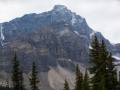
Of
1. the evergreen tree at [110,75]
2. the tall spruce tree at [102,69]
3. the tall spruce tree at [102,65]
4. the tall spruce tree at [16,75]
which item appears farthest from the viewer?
the tall spruce tree at [16,75]

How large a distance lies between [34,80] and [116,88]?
700 inches

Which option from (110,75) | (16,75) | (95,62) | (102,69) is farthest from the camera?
(16,75)

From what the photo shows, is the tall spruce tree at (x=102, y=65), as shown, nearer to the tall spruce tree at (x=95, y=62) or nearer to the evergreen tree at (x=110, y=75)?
the evergreen tree at (x=110, y=75)

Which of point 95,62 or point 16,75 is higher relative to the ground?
point 95,62

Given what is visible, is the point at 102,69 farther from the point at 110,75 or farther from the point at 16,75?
the point at 16,75

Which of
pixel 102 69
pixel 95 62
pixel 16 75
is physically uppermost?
pixel 95 62

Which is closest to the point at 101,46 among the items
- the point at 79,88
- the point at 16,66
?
the point at 16,66

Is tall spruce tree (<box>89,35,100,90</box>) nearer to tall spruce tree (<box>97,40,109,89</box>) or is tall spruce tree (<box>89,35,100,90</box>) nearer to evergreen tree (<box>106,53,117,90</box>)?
tall spruce tree (<box>97,40,109,89</box>)

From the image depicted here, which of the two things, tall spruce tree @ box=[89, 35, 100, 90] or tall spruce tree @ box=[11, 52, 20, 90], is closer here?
tall spruce tree @ box=[89, 35, 100, 90]

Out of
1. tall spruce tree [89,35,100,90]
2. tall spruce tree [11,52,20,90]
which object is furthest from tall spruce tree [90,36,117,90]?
tall spruce tree [11,52,20,90]

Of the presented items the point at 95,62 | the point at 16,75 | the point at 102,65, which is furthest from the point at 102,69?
the point at 16,75

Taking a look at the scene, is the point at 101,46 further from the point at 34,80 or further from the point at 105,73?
the point at 34,80

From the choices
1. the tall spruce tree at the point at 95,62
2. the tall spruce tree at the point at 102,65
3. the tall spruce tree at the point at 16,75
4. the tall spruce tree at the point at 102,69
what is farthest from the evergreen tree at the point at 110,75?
the tall spruce tree at the point at 16,75

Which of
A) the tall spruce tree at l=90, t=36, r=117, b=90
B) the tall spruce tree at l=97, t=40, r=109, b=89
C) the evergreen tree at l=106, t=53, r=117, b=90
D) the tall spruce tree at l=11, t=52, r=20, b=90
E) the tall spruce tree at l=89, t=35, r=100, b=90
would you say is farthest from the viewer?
the tall spruce tree at l=11, t=52, r=20, b=90
